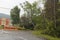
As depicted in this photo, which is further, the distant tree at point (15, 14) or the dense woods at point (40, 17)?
the distant tree at point (15, 14)

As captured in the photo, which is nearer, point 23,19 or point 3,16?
point 23,19

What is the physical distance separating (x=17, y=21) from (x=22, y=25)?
12.4ft

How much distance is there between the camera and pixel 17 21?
46281mm

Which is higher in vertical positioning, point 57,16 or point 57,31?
point 57,16

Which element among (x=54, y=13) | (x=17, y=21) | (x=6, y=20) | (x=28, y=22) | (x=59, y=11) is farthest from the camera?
(x=6, y=20)

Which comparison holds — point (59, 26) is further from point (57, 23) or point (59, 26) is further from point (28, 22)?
point (28, 22)

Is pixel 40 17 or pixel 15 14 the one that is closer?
pixel 40 17

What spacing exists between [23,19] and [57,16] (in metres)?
20.2

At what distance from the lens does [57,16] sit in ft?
78.4

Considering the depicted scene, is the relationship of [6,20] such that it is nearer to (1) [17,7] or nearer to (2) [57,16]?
(1) [17,7]

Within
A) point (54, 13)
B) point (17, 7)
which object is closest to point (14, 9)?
point (17, 7)

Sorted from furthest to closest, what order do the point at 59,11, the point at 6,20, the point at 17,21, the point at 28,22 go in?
the point at 6,20
the point at 17,21
the point at 28,22
the point at 59,11

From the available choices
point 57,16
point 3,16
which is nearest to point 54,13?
point 57,16

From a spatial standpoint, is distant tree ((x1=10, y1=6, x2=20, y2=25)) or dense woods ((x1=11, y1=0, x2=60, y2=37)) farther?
distant tree ((x1=10, y1=6, x2=20, y2=25))
